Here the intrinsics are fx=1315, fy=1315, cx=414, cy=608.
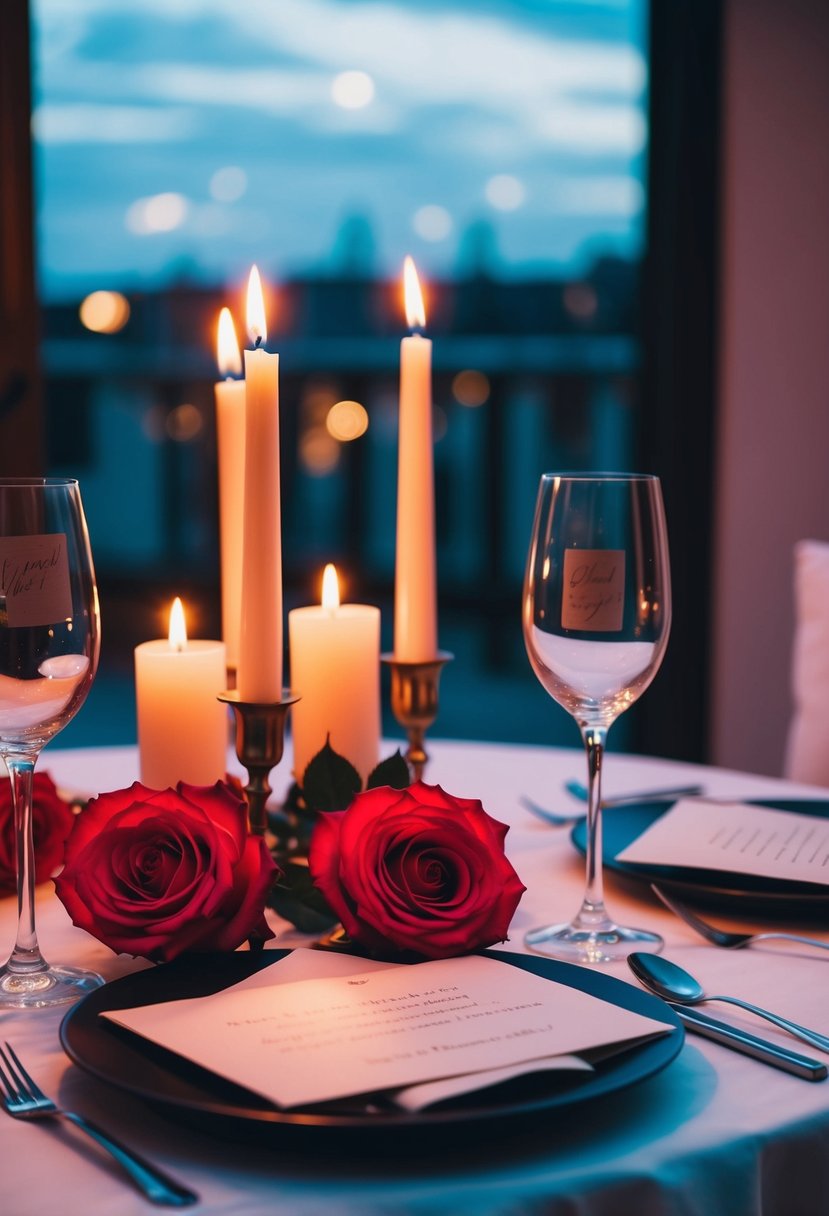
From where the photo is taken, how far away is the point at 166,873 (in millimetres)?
711

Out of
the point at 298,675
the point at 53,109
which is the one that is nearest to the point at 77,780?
the point at 298,675

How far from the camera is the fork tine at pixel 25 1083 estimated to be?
60 cm

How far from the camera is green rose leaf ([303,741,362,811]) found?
0.84 metres

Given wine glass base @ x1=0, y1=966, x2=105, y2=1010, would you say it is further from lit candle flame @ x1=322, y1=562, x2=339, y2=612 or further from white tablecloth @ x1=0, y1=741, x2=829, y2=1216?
lit candle flame @ x1=322, y1=562, x2=339, y2=612

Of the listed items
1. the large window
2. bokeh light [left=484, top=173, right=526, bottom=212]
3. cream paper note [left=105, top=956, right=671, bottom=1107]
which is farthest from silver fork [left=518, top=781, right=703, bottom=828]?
bokeh light [left=484, top=173, right=526, bottom=212]

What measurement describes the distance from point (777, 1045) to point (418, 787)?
0.23m

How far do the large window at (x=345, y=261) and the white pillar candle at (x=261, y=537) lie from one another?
203cm

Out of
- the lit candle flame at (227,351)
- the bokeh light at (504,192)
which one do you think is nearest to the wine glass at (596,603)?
the lit candle flame at (227,351)

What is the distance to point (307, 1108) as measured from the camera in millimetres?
541

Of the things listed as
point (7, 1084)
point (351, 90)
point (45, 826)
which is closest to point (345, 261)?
point (351, 90)

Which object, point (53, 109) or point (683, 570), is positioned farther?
point (53, 109)

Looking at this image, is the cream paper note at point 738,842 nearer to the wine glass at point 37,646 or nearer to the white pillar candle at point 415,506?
the white pillar candle at point 415,506

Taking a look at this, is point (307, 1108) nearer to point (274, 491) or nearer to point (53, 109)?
point (274, 491)

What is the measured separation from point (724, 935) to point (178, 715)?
0.38 metres
